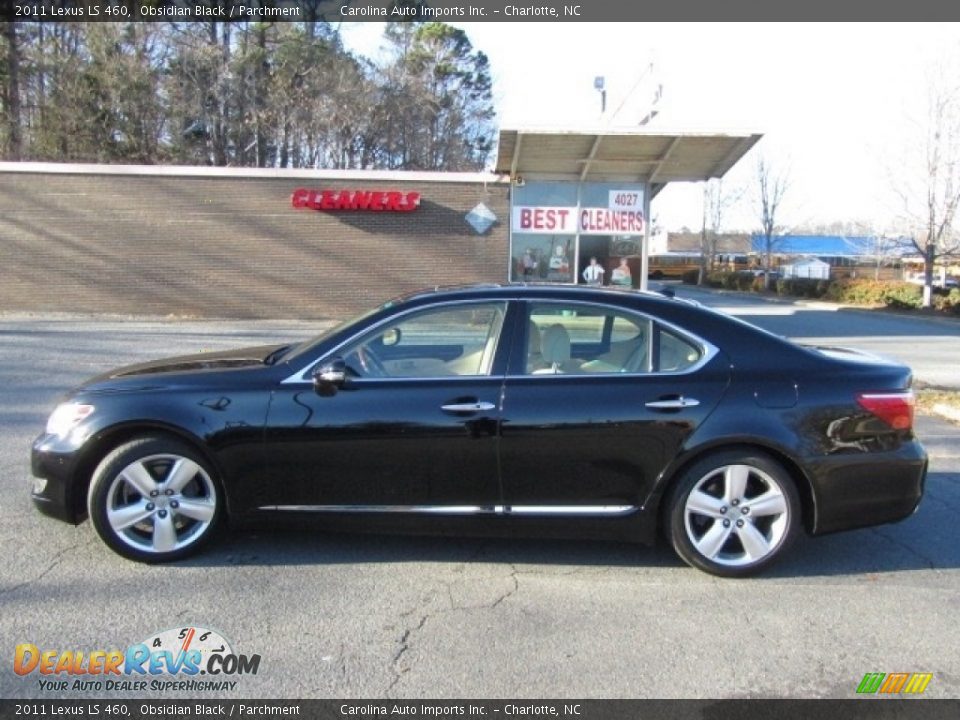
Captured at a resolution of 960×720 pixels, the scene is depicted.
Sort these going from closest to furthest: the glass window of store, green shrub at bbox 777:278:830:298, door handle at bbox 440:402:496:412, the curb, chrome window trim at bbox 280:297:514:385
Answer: door handle at bbox 440:402:496:412, chrome window trim at bbox 280:297:514:385, the glass window of store, the curb, green shrub at bbox 777:278:830:298

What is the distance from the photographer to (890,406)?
4.04 meters

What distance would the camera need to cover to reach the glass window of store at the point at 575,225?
1812cm

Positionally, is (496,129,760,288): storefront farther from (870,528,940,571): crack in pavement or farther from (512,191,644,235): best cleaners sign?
(870,528,940,571): crack in pavement

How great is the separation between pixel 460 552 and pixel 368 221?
→ 15721 mm

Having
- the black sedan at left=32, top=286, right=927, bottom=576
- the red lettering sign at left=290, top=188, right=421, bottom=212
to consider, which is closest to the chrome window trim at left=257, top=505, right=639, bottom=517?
the black sedan at left=32, top=286, right=927, bottom=576

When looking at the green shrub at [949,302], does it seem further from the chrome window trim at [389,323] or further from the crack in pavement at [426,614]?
the crack in pavement at [426,614]

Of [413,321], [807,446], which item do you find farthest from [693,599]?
[413,321]

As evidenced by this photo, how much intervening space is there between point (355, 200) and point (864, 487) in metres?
16.3

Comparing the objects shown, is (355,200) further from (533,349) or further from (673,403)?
(673,403)

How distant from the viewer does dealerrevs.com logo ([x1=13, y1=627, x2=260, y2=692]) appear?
3021mm

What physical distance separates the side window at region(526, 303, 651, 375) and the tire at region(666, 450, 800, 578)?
0.67 m

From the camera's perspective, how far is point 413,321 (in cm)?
A: 428

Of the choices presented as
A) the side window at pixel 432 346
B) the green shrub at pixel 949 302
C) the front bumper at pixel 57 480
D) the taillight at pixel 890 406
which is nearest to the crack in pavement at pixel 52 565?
the front bumper at pixel 57 480

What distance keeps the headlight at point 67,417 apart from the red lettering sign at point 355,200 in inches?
598
